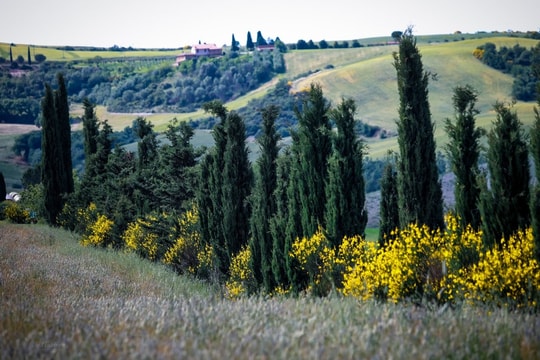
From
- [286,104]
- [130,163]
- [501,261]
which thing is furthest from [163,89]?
[501,261]

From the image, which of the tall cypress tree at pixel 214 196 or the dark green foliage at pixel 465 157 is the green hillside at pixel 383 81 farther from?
the dark green foliage at pixel 465 157

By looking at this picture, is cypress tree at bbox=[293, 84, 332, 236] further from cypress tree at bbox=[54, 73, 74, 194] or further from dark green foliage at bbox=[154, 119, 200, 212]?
cypress tree at bbox=[54, 73, 74, 194]

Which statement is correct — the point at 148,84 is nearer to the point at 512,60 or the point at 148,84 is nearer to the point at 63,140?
the point at 512,60

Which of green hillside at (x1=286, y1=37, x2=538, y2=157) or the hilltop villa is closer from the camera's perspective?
green hillside at (x1=286, y1=37, x2=538, y2=157)

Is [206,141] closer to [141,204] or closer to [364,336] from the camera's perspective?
[141,204]

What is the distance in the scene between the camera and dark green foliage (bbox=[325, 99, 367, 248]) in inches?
650

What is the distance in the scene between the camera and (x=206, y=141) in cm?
9262

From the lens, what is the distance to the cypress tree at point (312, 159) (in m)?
17.8

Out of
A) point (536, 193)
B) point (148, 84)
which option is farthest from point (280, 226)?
point (148, 84)

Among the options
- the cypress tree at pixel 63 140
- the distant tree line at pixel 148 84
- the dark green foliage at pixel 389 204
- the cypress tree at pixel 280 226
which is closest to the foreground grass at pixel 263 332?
the dark green foliage at pixel 389 204

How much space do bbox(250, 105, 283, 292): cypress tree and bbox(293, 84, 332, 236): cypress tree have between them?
1.52 m

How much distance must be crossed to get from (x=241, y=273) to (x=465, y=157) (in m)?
8.26

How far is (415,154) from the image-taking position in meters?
15.3

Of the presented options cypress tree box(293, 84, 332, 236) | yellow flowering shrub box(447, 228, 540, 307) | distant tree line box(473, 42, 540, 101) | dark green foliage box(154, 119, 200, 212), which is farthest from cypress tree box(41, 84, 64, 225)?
distant tree line box(473, 42, 540, 101)
